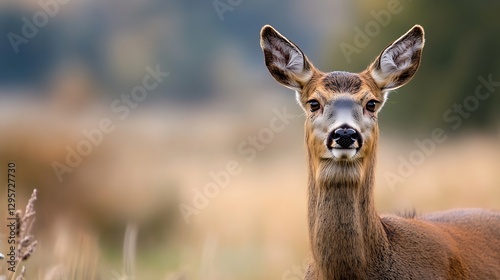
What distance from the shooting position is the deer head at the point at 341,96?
965 cm

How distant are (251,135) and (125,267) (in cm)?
893

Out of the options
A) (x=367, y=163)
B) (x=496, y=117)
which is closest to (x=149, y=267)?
(x=367, y=163)

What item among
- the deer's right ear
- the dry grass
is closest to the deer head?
the deer's right ear

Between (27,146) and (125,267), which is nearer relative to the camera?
(125,267)

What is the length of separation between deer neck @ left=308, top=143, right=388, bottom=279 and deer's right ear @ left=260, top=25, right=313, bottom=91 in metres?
1.09

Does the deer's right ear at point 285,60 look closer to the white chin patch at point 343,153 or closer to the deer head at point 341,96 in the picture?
the deer head at point 341,96

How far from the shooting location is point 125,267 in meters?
11.3

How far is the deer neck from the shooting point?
9742mm

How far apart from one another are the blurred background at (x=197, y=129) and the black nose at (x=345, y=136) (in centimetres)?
366

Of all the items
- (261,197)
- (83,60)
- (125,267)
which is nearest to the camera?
(125,267)

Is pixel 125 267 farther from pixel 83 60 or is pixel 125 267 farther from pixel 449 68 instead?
pixel 449 68

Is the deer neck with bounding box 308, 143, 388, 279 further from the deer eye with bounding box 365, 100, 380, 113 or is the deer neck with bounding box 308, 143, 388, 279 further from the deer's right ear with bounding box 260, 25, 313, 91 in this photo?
the deer's right ear with bounding box 260, 25, 313, 91

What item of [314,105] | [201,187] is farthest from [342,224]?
[201,187]

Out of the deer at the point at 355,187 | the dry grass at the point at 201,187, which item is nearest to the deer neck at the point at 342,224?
the deer at the point at 355,187
